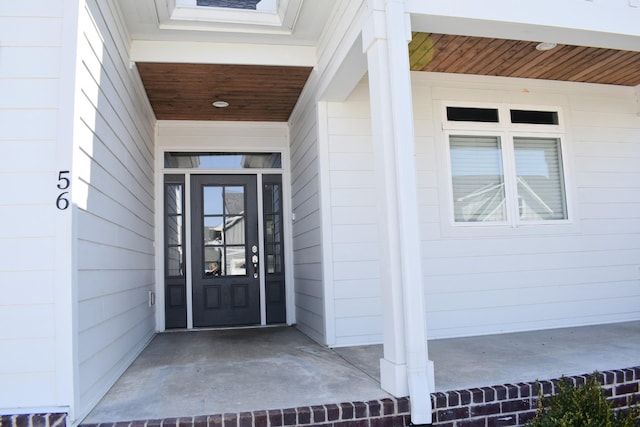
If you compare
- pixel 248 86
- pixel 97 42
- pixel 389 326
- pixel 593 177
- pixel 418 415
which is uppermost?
pixel 248 86

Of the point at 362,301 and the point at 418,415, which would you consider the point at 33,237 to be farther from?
the point at 362,301

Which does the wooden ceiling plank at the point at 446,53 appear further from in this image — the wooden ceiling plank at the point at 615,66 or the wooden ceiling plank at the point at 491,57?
the wooden ceiling plank at the point at 615,66

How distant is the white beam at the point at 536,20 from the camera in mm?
2980

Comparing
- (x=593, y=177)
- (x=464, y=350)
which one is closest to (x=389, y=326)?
(x=464, y=350)

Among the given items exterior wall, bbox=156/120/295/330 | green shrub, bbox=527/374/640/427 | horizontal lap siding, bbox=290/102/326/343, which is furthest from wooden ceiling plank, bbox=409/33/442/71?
green shrub, bbox=527/374/640/427

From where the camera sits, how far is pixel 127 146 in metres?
3.93

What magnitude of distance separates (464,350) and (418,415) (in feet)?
4.56

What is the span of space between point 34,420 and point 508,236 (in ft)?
13.4

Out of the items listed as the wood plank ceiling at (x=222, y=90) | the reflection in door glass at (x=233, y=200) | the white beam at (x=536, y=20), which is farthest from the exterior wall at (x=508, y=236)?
the reflection in door glass at (x=233, y=200)

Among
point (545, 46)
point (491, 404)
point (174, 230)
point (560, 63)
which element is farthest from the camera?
point (174, 230)

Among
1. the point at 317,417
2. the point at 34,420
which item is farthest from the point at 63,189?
the point at 317,417

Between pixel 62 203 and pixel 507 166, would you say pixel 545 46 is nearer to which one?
pixel 507 166

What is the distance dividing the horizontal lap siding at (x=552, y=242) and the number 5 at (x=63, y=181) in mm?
3071

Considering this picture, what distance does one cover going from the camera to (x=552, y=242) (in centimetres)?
479
